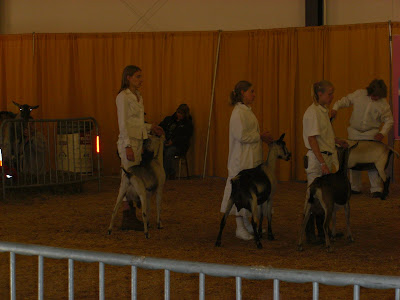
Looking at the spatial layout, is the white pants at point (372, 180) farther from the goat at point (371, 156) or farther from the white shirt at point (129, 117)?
the white shirt at point (129, 117)

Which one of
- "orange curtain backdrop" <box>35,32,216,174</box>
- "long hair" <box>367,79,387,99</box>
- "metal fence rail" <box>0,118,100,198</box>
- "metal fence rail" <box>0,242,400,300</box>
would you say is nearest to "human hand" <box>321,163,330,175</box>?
"long hair" <box>367,79,387,99</box>

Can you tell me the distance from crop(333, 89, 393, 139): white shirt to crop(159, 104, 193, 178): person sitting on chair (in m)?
3.53

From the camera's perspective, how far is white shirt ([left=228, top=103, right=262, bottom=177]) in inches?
272

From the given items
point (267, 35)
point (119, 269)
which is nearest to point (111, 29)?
point (267, 35)

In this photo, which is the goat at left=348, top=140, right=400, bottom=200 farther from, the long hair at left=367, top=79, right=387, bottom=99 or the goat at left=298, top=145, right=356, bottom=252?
the goat at left=298, top=145, right=356, bottom=252

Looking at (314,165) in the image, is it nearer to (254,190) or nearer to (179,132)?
(254,190)

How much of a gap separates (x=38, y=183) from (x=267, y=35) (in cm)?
490

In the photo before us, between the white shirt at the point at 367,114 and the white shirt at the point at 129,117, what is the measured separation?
3708 millimetres

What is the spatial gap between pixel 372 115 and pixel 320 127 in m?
3.67

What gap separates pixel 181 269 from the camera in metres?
2.66

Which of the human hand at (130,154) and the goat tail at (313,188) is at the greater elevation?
the human hand at (130,154)

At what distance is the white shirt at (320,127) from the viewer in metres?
6.77

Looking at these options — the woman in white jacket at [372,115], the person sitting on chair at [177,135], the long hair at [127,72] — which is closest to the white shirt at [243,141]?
the long hair at [127,72]

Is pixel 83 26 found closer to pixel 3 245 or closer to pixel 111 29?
pixel 111 29
